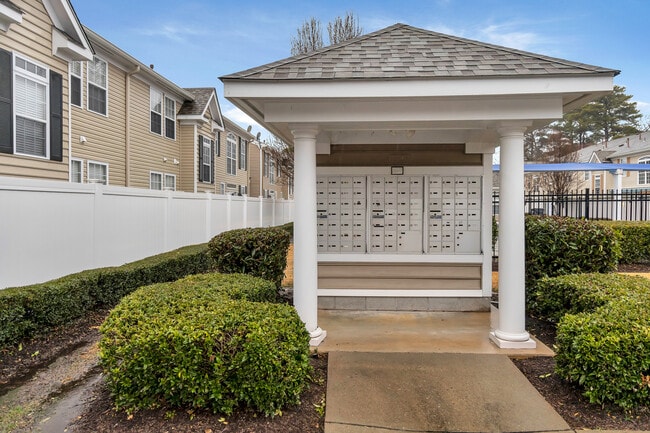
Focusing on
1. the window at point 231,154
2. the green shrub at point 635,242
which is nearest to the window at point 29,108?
the green shrub at point 635,242

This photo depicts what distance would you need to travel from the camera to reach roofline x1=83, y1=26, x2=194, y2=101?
10.3 metres

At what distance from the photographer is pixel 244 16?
14.1m

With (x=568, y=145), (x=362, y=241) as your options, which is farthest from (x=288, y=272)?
(x=568, y=145)

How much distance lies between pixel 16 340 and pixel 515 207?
17.6ft

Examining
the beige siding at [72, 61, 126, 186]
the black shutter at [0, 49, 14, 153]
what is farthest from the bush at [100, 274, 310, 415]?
the beige siding at [72, 61, 126, 186]

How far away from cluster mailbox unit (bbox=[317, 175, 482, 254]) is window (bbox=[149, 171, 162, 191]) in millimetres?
10065

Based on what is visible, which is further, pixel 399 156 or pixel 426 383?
pixel 399 156

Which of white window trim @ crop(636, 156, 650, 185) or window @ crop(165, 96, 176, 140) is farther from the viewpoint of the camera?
white window trim @ crop(636, 156, 650, 185)

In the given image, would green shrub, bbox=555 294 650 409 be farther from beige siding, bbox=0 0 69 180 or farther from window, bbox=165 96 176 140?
window, bbox=165 96 176 140

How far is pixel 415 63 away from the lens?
3994mm

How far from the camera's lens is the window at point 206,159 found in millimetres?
16734

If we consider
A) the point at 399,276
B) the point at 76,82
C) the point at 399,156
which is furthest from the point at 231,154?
the point at 399,276

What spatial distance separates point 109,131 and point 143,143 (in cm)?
178

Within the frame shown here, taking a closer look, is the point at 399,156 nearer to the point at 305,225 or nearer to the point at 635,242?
the point at 305,225
